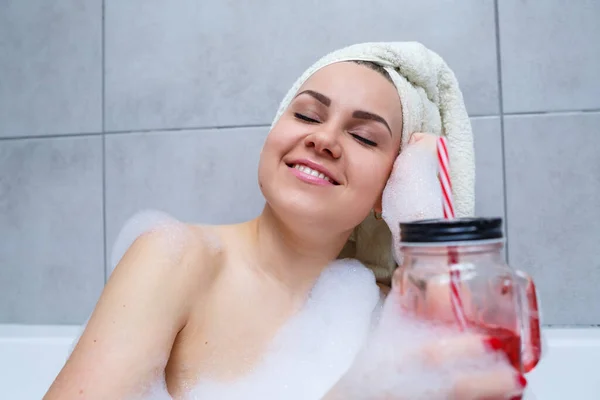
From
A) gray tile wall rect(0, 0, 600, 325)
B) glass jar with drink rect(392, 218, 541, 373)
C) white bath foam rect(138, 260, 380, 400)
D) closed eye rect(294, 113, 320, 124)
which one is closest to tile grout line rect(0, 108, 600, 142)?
gray tile wall rect(0, 0, 600, 325)

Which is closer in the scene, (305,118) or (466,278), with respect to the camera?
(466,278)

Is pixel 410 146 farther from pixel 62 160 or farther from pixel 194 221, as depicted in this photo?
pixel 62 160

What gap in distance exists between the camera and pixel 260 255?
818 millimetres

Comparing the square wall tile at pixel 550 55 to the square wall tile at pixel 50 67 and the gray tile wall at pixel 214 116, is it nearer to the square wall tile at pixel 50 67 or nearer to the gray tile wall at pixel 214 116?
the gray tile wall at pixel 214 116

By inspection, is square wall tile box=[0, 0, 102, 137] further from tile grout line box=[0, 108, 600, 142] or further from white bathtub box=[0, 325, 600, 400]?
white bathtub box=[0, 325, 600, 400]

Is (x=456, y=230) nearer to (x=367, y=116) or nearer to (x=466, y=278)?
(x=466, y=278)

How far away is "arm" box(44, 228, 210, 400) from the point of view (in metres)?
0.56

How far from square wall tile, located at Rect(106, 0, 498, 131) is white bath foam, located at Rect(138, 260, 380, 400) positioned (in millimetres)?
455

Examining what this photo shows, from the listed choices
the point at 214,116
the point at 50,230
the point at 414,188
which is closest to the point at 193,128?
the point at 214,116

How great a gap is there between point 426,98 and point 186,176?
606 millimetres

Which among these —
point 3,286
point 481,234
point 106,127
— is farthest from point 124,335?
point 3,286

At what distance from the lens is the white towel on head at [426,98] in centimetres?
83

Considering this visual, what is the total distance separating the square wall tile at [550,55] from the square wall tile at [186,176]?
606 millimetres

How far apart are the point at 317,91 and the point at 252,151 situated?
347 millimetres
